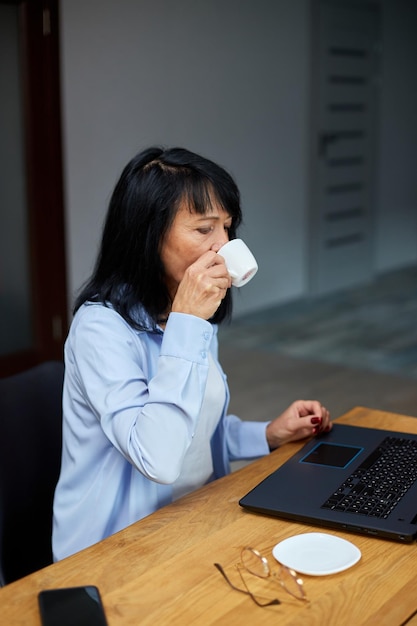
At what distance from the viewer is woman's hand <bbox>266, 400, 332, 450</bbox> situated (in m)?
1.67

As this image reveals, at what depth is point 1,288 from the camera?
4.58m

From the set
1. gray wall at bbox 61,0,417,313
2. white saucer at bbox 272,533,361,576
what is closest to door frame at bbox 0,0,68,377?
gray wall at bbox 61,0,417,313

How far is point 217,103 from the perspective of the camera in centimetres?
580

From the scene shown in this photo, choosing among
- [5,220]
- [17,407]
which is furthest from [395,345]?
[17,407]

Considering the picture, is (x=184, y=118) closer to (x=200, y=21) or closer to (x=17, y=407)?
(x=200, y=21)

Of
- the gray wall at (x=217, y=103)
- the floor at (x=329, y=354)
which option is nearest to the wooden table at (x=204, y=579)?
the floor at (x=329, y=354)

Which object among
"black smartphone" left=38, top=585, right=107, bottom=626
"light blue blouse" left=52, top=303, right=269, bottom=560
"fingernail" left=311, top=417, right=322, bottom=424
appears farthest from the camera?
"fingernail" left=311, top=417, right=322, bottom=424

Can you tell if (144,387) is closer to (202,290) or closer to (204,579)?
(202,290)

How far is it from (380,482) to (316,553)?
0.89 ft

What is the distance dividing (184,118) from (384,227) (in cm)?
290

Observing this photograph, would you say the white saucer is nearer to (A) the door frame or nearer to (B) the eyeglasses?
(B) the eyeglasses

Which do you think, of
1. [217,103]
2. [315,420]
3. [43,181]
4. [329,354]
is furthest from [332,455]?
[217,103]

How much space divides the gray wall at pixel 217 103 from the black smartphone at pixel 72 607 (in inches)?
156

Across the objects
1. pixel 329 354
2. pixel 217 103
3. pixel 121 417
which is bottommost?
pixel 329 354
